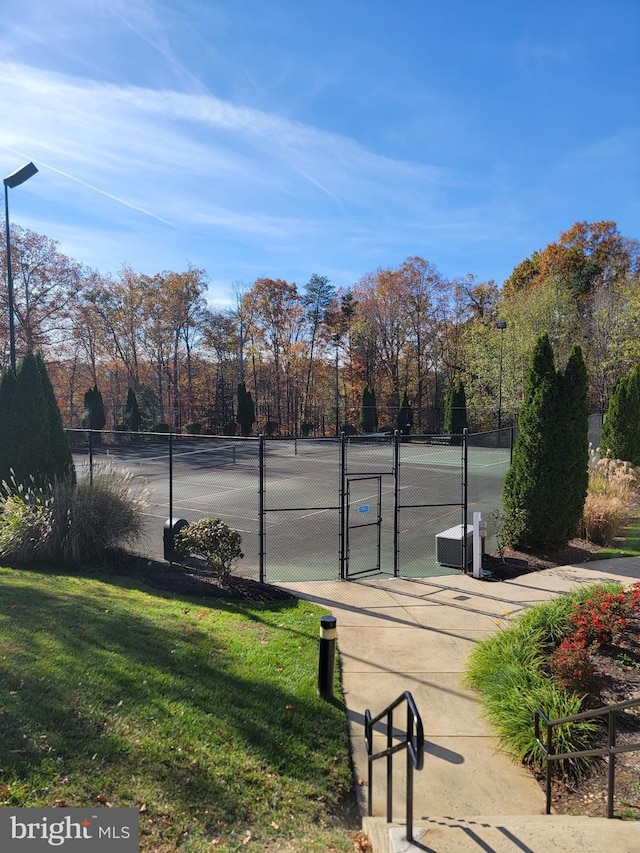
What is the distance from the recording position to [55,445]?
11.4m

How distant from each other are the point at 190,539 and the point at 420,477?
15.8 meters

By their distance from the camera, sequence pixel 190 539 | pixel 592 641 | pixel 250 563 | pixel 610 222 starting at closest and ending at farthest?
1. pixel 592 641
2. pixel 190 539
3. pixel 250 563
4. pixel 610 222

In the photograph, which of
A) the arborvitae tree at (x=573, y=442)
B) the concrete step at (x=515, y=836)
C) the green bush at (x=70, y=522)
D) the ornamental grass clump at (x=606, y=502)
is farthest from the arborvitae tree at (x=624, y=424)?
the concrete step at (x=515, y=836)

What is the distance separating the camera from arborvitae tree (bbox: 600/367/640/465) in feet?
57.5

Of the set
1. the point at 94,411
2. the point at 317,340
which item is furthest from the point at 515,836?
the point at 317,340

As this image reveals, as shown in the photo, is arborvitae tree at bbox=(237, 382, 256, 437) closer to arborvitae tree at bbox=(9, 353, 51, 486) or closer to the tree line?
the tree line

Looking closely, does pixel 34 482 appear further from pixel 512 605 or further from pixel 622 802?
pixel 622 802

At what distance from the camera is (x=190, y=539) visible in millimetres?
8633

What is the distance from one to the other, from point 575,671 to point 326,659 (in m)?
2.19

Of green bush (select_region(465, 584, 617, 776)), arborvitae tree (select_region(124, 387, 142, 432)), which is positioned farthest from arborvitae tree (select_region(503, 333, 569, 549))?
arborvitae tree (select_region(124, 387, 142, 432))

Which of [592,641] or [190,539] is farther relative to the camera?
[190,539]

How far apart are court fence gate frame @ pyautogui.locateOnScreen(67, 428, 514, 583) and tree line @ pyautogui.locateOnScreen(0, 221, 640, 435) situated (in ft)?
29.7

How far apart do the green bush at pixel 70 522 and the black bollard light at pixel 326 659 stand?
6.02 m

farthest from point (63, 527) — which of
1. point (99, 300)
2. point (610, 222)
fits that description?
point (610, 222)
